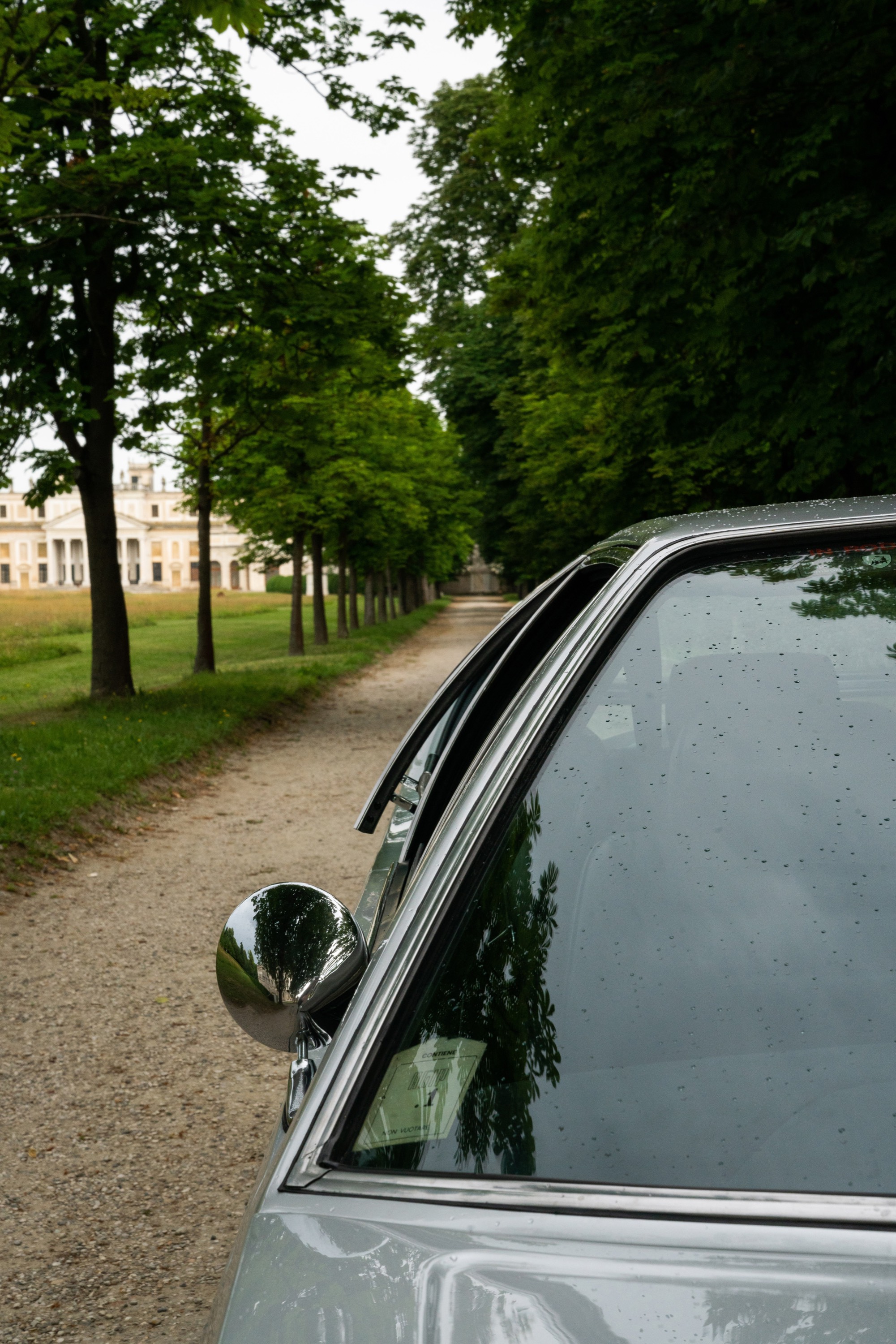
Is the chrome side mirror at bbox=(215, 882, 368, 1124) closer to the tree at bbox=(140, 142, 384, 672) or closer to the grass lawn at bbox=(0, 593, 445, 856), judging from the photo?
the grass lawn at bbox=(0, 593, 445, 856)

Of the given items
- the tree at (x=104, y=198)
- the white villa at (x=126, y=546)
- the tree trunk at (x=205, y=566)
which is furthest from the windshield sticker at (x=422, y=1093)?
the white villa at (x=126, y=546)

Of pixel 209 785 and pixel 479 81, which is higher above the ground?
pixel 479 81

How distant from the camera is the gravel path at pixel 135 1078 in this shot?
3.49 m

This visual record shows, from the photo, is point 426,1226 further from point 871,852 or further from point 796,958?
point 871,852

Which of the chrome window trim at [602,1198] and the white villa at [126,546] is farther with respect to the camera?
the white villa at [126,546]

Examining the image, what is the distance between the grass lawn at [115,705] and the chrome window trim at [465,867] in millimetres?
7491

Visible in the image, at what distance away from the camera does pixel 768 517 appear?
1.88 m

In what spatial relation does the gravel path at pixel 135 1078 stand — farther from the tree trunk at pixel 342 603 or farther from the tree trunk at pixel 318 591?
the tree trunk at pixel 342 603

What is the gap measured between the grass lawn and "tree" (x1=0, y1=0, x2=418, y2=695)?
1634 millimetres

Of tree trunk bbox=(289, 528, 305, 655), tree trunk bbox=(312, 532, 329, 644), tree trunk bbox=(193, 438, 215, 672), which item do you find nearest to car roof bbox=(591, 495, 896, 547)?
tree trunk bbox=(193, 438, 215, 672)

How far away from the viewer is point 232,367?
14734mm

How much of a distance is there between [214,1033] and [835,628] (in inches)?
173

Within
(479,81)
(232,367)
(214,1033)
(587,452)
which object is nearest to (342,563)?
(479,81)

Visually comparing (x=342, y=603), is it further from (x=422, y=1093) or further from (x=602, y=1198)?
(x=602, y=1198)
